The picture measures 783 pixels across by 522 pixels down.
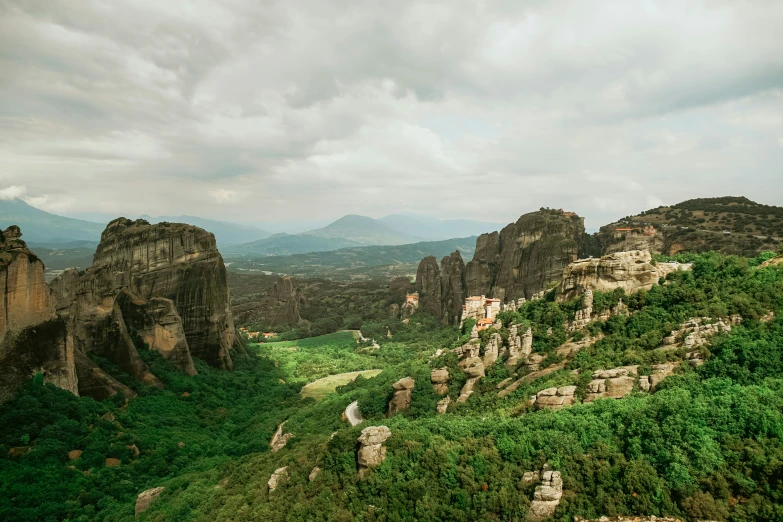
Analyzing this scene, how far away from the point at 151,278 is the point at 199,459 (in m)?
26.7

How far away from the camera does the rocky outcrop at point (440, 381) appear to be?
107 ft

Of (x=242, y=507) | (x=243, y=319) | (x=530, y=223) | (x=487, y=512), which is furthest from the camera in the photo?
(x=243, y=319)

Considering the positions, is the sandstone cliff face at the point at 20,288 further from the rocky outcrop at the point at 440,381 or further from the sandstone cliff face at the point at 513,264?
the sandstone cliff face at the point at 513,264

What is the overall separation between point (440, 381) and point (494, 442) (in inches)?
485

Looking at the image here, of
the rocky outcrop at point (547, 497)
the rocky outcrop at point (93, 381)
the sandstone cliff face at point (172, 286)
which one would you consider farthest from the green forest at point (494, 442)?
the sandstone cliff face at point (172, 286)

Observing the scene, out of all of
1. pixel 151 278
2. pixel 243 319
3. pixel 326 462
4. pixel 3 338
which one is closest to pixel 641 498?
pixel 326 462

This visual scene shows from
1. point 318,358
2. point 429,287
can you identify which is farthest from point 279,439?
point 429,287

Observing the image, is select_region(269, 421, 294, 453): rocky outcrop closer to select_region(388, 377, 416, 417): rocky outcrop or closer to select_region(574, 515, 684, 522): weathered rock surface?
select_region(388, 377, 416, 417): rocky outcrop

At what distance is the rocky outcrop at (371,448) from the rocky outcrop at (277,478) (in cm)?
459

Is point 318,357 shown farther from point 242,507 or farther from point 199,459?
point 242,507

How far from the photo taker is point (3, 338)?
1131 inches

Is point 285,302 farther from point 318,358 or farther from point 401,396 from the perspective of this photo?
point 401,396

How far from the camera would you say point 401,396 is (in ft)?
108

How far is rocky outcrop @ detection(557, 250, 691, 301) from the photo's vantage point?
30984 millimetres
